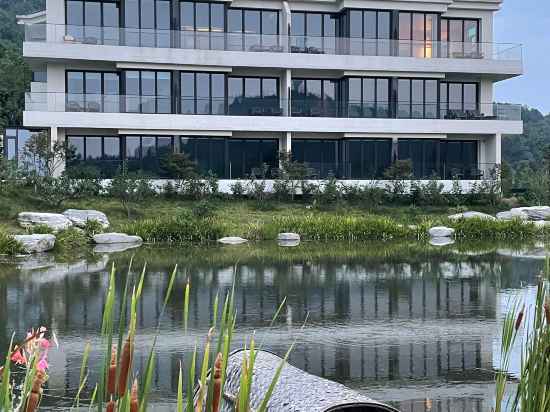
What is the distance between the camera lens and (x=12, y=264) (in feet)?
63.9

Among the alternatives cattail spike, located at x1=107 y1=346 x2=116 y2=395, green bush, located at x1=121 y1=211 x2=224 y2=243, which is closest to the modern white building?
green bush, located at x1=121 y1=211 x2=224 y2=243

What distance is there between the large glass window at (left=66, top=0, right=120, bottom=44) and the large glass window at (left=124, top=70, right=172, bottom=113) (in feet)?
6.04

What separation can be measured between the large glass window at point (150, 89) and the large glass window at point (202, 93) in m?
0.69

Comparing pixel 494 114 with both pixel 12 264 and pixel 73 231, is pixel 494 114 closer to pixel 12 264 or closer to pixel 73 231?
pixel 73 231

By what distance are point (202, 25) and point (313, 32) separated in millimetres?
5666

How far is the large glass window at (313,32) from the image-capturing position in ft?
119

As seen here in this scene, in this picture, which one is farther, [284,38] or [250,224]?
[284,38]

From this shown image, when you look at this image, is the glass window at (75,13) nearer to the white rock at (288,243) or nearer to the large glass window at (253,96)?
the large glass window at (253,96)

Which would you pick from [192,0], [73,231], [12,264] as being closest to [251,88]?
[192,0]

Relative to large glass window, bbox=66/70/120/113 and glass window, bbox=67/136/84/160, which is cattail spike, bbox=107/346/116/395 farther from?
glass window, bbox=67/136/84/160

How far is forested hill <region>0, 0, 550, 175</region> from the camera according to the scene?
4312 cm

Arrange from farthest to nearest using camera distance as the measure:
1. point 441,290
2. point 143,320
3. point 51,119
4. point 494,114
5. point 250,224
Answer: point 494,114 < point 51,119 < point 250,224 < point 441,290 < point 143,320

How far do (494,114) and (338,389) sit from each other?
35085mm

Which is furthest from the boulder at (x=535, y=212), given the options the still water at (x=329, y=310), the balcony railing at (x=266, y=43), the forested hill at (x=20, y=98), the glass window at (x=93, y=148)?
the glass window at (x=93, y=148)
